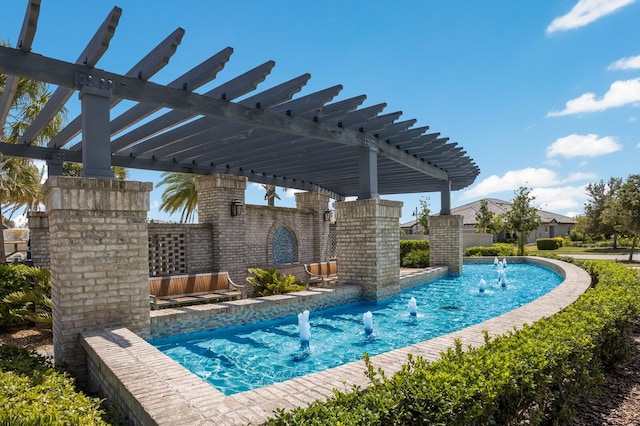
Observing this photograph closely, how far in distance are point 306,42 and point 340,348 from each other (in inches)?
264

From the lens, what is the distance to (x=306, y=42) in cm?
893

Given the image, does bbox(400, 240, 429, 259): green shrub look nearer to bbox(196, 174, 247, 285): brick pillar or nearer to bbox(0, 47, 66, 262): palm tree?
bbox(196, 174, 247, 285): brick pillar

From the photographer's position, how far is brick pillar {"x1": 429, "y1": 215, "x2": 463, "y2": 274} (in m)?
15.9

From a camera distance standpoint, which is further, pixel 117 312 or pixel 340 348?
pixel 340 348

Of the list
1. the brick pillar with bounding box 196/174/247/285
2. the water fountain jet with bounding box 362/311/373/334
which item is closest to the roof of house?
the brick pillar with bounding box 196/174/247/285

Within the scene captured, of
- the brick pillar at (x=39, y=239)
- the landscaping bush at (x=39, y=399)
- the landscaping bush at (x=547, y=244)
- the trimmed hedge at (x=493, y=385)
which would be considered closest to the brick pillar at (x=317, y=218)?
the brick pillar at (x=39, y=239)

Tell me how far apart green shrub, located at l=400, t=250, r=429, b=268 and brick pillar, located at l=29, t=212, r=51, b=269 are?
47.1 ft

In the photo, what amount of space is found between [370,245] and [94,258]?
630 cm

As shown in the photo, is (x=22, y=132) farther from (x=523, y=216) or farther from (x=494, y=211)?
(x=494, y=211)

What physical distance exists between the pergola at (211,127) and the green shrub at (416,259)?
17.2 ft

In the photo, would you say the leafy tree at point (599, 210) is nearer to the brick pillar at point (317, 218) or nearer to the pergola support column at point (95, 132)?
the brick pillar at point (317, 218)

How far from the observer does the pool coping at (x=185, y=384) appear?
275 centimetres

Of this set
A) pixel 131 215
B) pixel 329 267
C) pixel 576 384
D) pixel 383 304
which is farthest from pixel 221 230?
pixel 576 384

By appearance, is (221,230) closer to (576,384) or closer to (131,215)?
(131,215)
